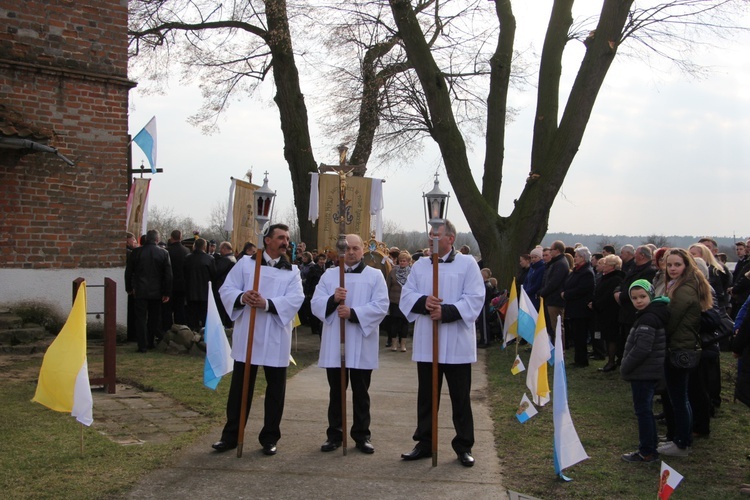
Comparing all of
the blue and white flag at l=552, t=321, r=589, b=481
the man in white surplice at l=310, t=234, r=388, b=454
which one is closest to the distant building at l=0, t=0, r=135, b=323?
the man in white surplice at l=310, t=234, r=388, b=454

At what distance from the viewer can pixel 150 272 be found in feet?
42.3

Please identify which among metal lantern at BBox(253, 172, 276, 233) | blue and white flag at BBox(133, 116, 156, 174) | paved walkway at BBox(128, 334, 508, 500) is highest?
blue and white flag at BBox(133, 116, 156, 174)

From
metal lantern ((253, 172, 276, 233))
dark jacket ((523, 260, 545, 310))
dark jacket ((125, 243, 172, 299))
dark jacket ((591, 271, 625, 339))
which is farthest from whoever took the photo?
dark jacket ((523, 260, 545, 310))

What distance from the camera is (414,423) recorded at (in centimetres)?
815

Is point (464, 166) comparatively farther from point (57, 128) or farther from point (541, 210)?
point (57, 128)

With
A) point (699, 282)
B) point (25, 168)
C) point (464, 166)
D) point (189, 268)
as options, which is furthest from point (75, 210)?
point (699, 282)

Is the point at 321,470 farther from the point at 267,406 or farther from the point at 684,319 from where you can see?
the point at 684,319

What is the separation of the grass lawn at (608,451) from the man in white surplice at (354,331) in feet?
4.31

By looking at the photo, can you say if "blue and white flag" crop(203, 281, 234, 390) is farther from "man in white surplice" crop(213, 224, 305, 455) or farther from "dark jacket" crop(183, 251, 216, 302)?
"dark jacket" crop(183, 251, 216, 302)

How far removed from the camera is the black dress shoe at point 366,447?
6805 mm

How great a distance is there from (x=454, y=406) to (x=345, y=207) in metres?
12.4

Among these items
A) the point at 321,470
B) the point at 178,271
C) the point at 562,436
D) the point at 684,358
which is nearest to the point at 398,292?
Answer: the point at 178,271

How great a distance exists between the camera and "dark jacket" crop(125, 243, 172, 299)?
505 inches

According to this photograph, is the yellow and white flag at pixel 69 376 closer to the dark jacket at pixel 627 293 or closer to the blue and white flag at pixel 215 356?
the blue and white flag at pixel 215 356
